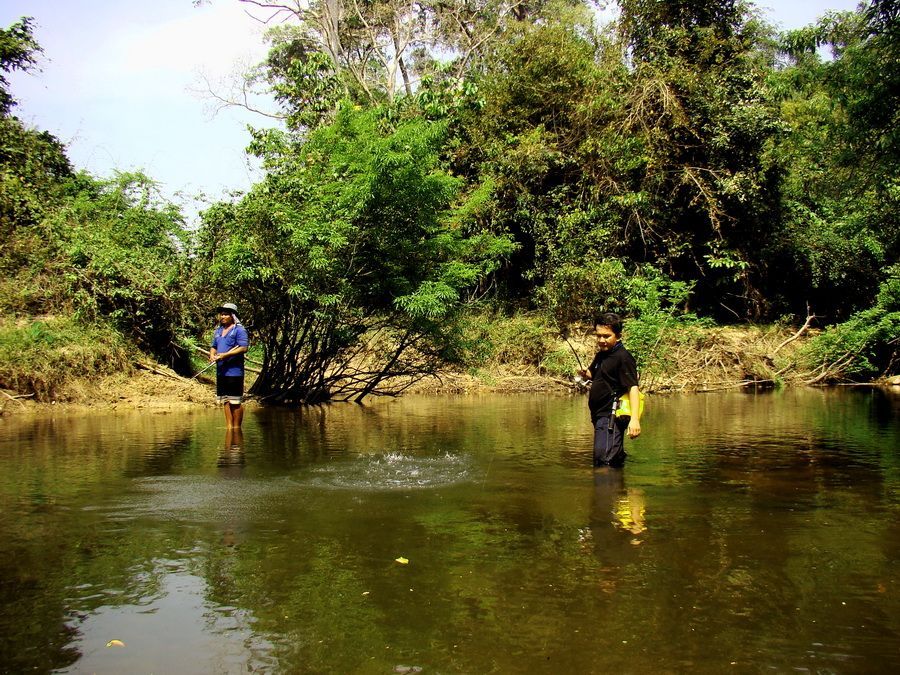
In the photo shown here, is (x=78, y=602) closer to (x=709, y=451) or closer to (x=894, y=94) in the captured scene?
(x=709, y=451)

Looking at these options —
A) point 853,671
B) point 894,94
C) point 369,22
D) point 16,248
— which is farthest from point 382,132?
point 369,22

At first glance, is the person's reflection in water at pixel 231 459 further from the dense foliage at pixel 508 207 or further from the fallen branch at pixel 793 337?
the fallen branch at pixel 793 337

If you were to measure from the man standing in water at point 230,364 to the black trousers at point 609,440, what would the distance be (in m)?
5.39

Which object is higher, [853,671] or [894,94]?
[894,94]

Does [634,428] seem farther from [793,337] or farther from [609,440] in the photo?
[793,337]

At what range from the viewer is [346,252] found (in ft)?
44.9

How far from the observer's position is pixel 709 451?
389 inches

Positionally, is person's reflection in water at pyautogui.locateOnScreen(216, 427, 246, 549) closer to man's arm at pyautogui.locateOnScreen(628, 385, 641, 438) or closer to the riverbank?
man's arm at pyautogui.locateOnScreen(628, 385, 641, 438)

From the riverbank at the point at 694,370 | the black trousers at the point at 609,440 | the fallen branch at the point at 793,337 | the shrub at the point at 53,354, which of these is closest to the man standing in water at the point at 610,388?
the black trousers at the point at 609,440

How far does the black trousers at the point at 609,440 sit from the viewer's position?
26.5ft

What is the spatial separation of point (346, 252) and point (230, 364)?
3.22 metres

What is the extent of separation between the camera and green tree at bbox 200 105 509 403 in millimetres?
12969

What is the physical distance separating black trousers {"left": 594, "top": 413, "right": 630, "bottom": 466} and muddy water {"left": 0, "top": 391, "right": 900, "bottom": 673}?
19cm

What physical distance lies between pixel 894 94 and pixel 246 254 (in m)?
11.7
